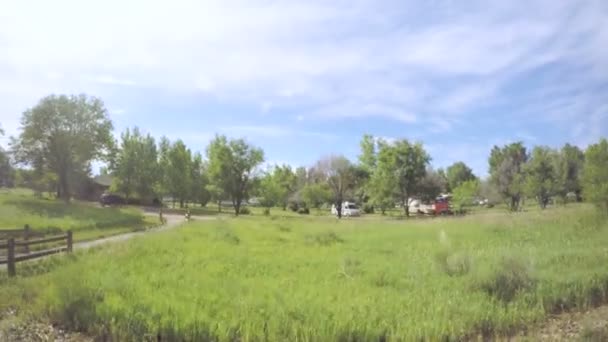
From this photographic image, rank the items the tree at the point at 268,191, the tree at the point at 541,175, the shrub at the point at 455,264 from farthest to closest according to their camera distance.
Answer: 1. the tree at the point at 268,191
2. the tree at the point at 541,175
3. the shrub at the point at 455,264

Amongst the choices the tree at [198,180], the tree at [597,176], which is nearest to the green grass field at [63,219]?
the tree at [597,176]

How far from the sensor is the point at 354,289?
12.6 metres

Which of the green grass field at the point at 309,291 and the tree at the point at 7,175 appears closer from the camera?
the green grass field at the point at 309,291

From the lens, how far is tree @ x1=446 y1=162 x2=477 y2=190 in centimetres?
12674

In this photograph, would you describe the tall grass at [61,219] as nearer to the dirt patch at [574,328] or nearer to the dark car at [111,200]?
the dark car at [111,200]

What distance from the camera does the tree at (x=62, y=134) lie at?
177ft

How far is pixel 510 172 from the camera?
3413 inches

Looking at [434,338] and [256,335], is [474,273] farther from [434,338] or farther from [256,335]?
[256,335]

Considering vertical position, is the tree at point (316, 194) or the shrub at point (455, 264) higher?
the tree at point (316, 194)

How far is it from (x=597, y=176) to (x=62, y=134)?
186 ft

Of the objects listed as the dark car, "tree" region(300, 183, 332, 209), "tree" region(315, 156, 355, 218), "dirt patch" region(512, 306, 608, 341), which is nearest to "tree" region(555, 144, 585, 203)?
"tree" region(315, 156, 355, 218)

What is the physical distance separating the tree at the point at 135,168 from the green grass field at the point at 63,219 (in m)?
23.2

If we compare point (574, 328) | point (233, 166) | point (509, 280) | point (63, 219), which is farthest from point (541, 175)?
point (574, 328)

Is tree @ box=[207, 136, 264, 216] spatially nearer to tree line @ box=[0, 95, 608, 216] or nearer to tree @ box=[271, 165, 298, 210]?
tree line @ box=[0, 95, 608, 216]
